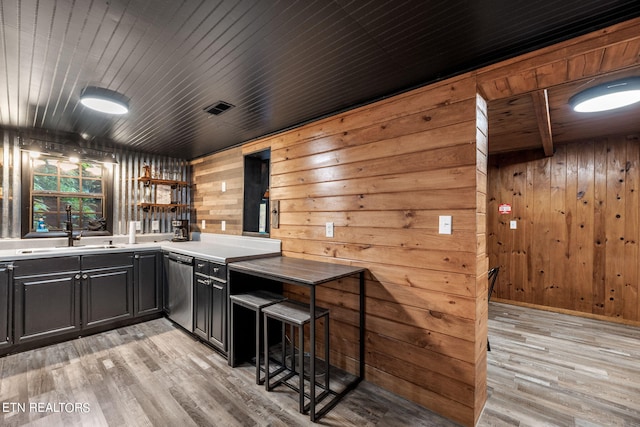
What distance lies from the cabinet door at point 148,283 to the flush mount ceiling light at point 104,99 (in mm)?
1795

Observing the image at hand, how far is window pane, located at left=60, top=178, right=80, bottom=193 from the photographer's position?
3.69 m

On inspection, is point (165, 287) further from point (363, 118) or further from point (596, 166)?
point (596, 166)

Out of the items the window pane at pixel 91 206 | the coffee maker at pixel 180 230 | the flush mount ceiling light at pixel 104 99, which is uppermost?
the flush mount ceiling light at pixel 104 99

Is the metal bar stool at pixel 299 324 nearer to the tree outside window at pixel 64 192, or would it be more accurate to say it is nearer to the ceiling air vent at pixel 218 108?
the ceiling air vent at pixel 218 108

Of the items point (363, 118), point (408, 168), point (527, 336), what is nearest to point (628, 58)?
point (408, 168)

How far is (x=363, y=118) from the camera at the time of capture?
2441 millimetres

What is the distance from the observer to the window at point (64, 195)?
3486 millimetres

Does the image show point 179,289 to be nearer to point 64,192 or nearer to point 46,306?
point 46,306

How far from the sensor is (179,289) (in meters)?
3.29

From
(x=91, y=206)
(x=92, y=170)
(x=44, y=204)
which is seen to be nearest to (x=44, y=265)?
(x=44, y=204)

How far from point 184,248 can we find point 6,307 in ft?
5.23

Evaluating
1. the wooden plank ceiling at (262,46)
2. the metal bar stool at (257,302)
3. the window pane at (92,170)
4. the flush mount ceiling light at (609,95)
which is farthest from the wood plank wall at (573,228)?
the window pane at (92,170)

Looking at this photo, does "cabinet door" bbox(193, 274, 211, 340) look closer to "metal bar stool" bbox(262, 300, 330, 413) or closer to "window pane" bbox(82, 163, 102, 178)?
"metal bar stool" bbox(262, 300, 330, 413)

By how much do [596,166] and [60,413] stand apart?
6166mm
